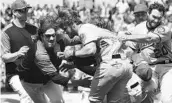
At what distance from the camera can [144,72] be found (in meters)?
7.43

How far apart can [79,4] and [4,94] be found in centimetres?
486

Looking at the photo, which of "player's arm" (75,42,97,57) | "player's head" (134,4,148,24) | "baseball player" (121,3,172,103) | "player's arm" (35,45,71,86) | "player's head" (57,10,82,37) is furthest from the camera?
"player's head" (134,4,148,24)

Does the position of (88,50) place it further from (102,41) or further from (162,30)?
(162,30)

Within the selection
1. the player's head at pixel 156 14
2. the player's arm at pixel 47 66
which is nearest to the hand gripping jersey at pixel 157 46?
A: the player's head at pixel 156 14

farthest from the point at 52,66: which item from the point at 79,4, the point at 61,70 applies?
→ the point at 79,4

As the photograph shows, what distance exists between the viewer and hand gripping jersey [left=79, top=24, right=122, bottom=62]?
650 centimetres

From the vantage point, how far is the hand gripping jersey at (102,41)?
6500 mm

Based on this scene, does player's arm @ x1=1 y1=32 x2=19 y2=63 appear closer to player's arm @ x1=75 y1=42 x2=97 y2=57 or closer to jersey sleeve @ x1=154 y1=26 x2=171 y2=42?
player's arm @ x1=75 y1=42 x2=97 y2=57

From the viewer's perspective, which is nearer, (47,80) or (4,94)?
(47,80)

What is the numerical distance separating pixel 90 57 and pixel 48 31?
0.73 meters

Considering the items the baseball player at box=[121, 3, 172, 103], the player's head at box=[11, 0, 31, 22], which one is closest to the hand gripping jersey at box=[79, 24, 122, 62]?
the baseball player at box=[121, 3, 172, 103]

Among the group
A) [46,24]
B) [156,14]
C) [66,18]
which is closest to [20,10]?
[46,24]

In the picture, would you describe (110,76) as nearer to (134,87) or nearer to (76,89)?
(134,87)

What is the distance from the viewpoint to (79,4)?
16828 mm
